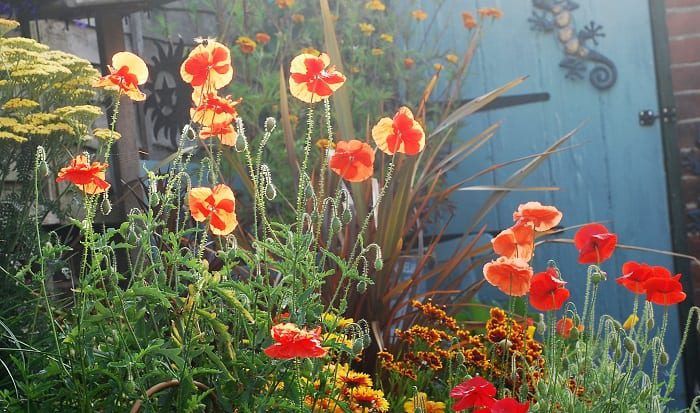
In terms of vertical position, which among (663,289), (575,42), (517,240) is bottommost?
(663,289)

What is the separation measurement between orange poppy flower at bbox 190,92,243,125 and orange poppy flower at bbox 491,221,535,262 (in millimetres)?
522

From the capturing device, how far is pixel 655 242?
4582mm

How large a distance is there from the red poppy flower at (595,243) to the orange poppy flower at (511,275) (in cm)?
18

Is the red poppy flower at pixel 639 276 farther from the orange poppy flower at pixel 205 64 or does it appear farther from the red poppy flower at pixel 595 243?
the orange poppy flower at pixel 205 64

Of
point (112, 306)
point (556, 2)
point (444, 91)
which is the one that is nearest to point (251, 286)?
point (112, 306)

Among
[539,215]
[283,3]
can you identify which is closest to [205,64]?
[539,215]

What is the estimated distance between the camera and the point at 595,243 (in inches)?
74.0

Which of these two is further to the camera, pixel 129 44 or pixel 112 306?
pixel 129 44

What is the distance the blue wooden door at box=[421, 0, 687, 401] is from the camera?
15.0 feet

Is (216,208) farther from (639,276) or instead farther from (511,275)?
(639,276)

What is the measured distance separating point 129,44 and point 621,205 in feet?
7.28

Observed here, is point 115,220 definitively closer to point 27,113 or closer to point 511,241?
point 27,113

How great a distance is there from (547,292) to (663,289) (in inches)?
9.0

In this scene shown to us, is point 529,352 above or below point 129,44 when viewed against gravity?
below
